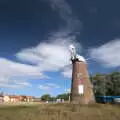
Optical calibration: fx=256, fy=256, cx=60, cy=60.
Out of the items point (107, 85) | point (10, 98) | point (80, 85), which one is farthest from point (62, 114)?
point (10, 98)

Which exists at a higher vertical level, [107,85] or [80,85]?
[107,85]

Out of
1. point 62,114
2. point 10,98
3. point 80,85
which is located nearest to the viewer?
point 62,114

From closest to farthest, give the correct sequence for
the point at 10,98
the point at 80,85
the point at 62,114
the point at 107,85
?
the point at 62,114
the point at 80,85
the point at 107,85
the point at 10,98

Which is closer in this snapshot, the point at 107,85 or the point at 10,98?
the point at 107,85

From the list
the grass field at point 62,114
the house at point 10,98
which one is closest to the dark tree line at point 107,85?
the grass field at point 62,114

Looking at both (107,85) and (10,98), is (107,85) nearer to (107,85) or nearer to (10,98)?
(107,85)

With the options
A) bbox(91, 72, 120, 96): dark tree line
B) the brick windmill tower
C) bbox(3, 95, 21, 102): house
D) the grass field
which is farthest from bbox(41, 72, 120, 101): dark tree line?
bbox(3, 95, 21, 102): house

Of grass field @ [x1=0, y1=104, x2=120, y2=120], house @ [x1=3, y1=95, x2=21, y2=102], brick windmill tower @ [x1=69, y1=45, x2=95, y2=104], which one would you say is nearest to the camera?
grass field @ [x1=0, y1=104, x2=120, y2=120]

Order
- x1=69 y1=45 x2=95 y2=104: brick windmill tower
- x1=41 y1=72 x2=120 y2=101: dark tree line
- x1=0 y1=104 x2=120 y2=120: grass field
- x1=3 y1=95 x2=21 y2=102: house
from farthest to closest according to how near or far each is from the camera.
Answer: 1. x1=3 y1=95 x2=21 y2=102: house
2. x1=41 y1=72 x2=120 y2=101: dark tree line
3. x1=69 y1=45 x2=95 y2=104: brick windmill tower
4. x1=0 y1=104 x2=120 y2=120: grass field

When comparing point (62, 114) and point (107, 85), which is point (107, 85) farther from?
point (62, 114)

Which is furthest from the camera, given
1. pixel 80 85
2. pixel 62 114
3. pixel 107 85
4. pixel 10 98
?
pixel 10 98

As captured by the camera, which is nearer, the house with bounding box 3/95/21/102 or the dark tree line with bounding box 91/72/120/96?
the dark tree line with bounding box 91/72/120/96

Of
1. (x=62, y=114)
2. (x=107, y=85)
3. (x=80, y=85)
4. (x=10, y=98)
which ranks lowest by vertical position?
(x=62, y=114)

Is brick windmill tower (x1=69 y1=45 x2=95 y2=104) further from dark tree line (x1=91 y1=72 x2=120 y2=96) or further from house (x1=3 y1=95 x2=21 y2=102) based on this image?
house (x1=3 y1=95 x2=21 y2=102)
